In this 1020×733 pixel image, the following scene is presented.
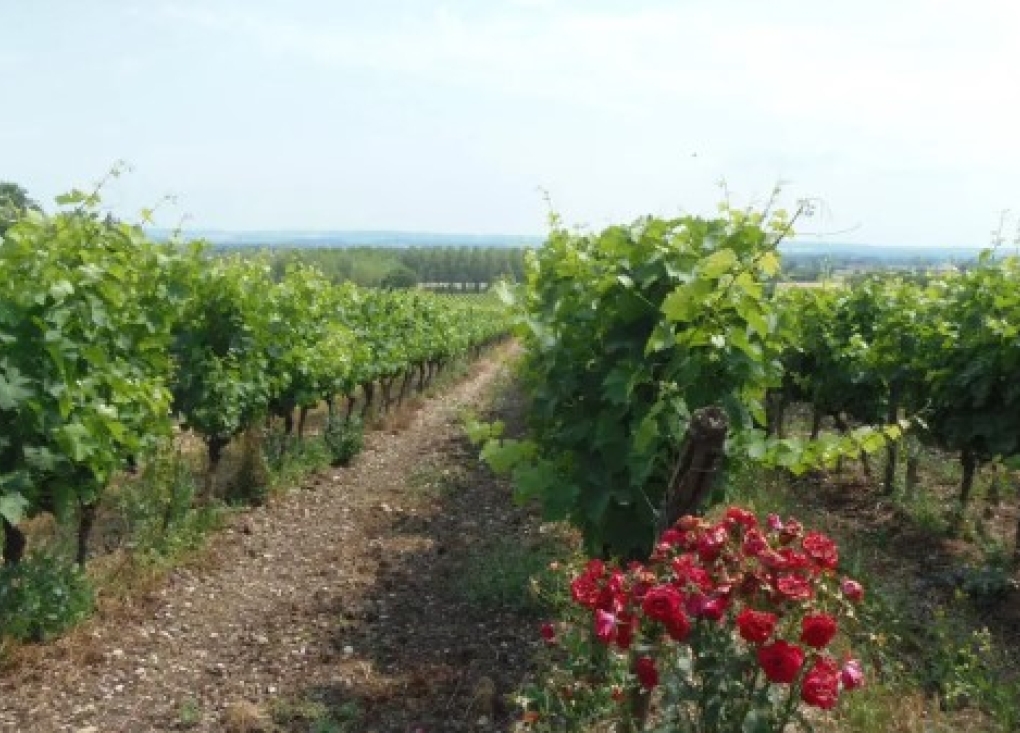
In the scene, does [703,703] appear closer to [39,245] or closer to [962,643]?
[962,643]

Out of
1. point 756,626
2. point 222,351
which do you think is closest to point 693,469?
point 756,626

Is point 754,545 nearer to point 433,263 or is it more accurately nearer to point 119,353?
point 119,353

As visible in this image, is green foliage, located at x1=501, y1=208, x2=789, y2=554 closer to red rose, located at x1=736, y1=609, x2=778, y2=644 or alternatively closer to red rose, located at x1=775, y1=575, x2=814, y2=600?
red rose, located at x1=775, y1=575, x2=814, y2=600

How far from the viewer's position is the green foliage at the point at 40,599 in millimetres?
5723

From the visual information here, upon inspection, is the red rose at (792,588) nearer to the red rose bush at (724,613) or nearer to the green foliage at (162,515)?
the red rose bush at (724,613)

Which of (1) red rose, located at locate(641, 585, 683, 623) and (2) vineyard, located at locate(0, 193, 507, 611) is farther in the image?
(2) vineyard, located at locate(0, 193, 507, 611)

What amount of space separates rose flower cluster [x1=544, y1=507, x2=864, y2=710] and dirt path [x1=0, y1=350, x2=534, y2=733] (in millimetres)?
2301

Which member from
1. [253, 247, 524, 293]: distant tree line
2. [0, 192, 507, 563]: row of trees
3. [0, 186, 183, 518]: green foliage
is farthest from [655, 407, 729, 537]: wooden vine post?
[253, 247, 524, 293]: distant tree line

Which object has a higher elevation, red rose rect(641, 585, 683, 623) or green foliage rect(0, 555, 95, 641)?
red rose rect(641, 585, 683, 623)

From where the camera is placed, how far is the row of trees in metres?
5.50

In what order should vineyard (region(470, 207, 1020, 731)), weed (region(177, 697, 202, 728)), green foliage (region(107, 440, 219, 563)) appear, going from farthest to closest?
green foliage (region(107, 440, 219, 563))
weed (region(177, 697, 202, 728))
vineyard (region(470, 207, 1020, 731))

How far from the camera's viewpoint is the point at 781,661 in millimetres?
2701

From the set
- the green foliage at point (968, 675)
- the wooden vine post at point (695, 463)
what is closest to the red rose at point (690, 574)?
the wooden vine post at point (695, 463)

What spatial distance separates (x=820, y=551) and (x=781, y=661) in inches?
21.2
